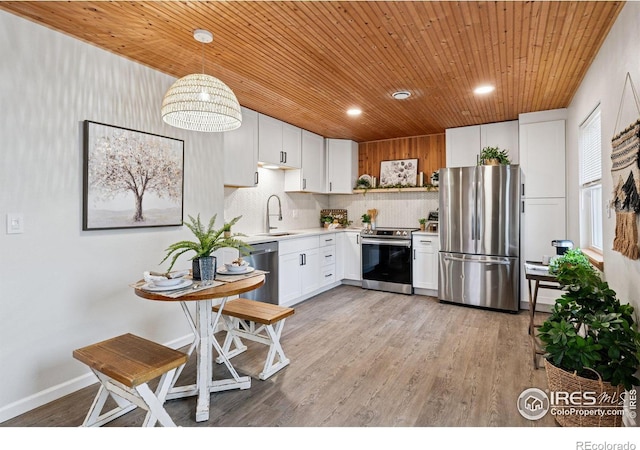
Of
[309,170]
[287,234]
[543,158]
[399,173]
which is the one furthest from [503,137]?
[287,234]

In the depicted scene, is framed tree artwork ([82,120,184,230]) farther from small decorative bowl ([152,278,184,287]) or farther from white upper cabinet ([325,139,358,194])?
white upper cabinet ([325,139,358,194])

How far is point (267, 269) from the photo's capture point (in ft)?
13.1

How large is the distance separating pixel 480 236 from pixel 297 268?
228cm

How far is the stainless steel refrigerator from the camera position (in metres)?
4.04

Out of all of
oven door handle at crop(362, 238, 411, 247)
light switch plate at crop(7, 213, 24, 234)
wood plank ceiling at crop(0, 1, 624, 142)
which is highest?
wood plank ceiling at crop(0, 1, 624, 142)

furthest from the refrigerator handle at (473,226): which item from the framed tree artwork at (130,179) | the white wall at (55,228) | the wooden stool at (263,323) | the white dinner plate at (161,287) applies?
the white wall at (55,228)

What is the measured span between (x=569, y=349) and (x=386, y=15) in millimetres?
2132

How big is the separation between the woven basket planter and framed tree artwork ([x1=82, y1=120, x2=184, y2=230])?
9.67 ft

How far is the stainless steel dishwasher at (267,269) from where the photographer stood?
3.79 metres

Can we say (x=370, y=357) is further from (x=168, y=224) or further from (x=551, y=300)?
(x=551, y=300)

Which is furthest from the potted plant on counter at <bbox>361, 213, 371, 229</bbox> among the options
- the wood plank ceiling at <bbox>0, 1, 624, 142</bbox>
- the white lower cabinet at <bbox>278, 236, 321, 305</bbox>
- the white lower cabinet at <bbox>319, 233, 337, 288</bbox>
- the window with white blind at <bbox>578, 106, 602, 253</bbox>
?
the window with white blind at <bbox>578, 106, 602, 253</bbox>

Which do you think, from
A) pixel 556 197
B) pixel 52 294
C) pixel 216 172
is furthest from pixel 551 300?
pixel 52 294

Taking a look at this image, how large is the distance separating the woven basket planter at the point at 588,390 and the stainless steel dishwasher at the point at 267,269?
2.74 m

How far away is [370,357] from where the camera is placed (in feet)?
9.47
